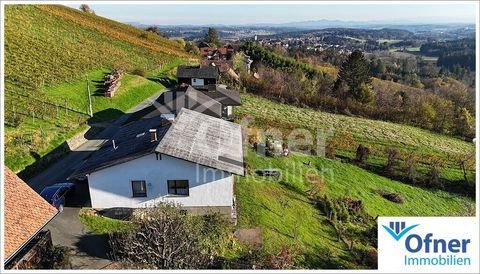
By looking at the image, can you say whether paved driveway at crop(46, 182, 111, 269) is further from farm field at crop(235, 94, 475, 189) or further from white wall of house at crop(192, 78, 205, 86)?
white wall of house at crop(192, 78, 205, 86)

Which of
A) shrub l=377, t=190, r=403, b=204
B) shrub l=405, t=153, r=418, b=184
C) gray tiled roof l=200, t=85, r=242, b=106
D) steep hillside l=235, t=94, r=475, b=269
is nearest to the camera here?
steep hillside l=235, t=94, r=475, b=269

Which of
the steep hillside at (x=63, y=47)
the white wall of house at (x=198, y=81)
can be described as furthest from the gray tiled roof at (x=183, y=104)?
the white wall of house at (x=198, y=81)

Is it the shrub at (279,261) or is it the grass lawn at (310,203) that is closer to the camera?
the shrub at (279,261)

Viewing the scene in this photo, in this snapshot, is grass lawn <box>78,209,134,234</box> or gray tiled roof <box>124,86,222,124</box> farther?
gray tiled roof <box>124,86,222,124</box>

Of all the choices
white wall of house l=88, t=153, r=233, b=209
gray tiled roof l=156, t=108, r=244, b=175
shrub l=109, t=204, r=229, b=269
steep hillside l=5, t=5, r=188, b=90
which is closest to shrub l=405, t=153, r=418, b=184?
gray tiled roof l=156, t=108, r=244, b=175

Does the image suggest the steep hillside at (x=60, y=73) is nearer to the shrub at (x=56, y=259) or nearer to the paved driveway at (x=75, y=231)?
the paved driveway at (x=75, y=231)

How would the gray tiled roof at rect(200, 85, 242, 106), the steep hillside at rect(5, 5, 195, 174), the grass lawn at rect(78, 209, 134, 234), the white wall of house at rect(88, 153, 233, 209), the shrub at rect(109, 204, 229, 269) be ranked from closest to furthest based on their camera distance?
1. the shrub at rect(109, 204, 229, 269)
2. the grass lawn at rect(78, 209, 134, 234)
3. the white wall of house at rect(88, 153, 233, 209)
4. the steep hillside at rect(5, 5, 195, 174)
5. the gray tiled roof at rect(200, 85, 242, 106)
